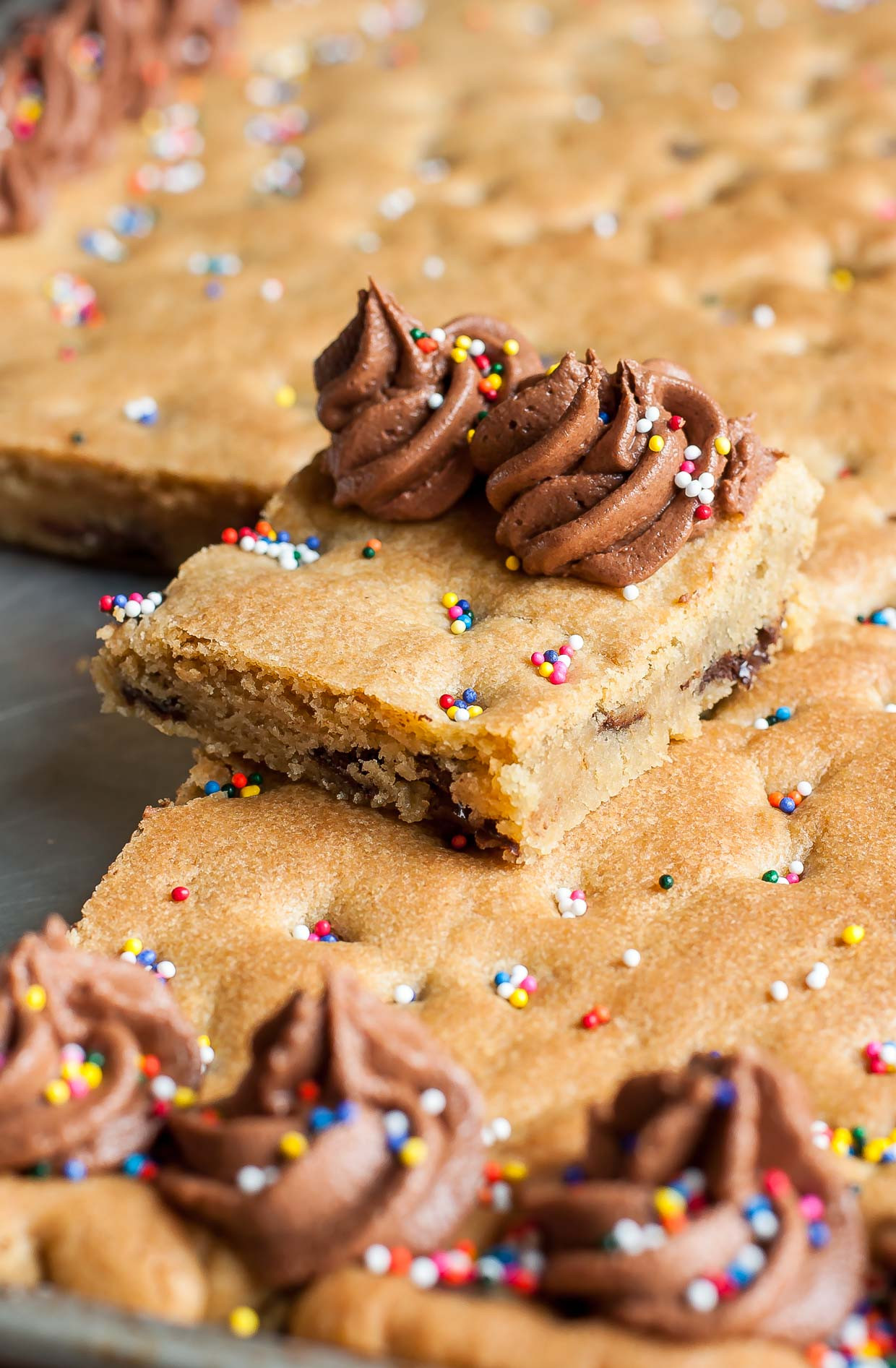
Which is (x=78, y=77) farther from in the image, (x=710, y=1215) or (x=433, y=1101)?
(x=710, y=1215)

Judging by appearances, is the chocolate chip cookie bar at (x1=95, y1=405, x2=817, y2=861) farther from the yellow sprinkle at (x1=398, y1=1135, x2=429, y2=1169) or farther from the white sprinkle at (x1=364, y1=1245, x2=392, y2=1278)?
the white sprinkle at (x1=364, y1=1245, x2=392, y2=1278)

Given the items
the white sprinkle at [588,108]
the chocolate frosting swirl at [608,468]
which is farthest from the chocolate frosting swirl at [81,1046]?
the white sprinkle at [588,108]

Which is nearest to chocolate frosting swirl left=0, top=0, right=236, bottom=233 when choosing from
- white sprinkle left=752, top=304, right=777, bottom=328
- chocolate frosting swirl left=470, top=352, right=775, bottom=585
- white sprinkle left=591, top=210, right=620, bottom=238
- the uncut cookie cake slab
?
white sprinkle left=591, top=210, right=620, bottom=238

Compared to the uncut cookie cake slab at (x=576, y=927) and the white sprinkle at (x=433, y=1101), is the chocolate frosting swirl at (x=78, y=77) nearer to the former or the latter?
the uncut cookie cake slab at (x=576, y=927)

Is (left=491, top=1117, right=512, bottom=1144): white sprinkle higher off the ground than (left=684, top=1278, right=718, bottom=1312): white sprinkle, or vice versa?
(left=684, top=1278, right=718, bottom=1312): white sprinkle

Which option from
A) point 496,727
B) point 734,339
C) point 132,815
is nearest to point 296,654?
point 496,727

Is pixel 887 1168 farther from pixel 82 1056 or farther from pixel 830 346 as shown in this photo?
pixel 830 346

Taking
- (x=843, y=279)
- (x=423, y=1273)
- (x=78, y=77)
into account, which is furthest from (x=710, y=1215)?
(x=78, y=77)
